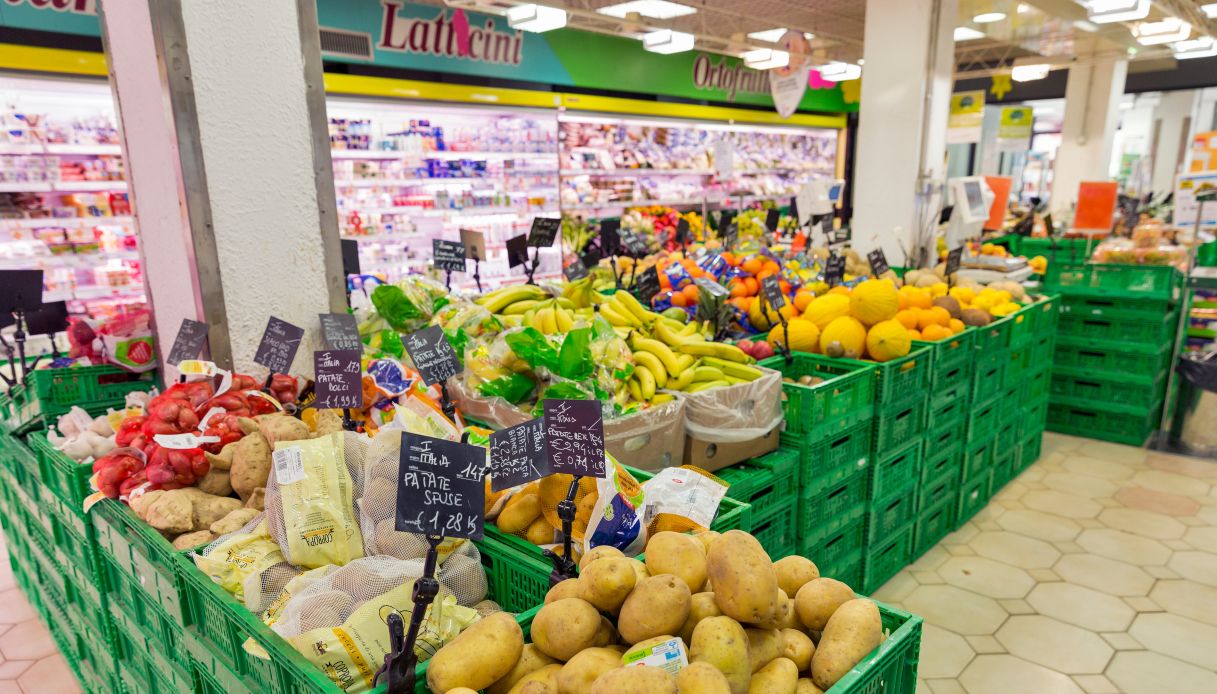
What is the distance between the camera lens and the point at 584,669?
3.53 ft

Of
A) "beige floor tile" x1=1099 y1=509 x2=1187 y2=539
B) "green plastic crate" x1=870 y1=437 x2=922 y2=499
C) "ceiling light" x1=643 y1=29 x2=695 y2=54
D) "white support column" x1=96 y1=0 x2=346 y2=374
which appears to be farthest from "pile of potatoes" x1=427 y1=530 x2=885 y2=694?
"ceiling light" x1=643 y1=29 x2=695 y2=54

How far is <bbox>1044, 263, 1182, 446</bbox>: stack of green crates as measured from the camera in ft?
16.9

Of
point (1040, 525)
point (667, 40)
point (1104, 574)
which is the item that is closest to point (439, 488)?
point (1104, 574)

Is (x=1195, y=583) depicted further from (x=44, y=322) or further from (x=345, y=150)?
(x=345, y=150)

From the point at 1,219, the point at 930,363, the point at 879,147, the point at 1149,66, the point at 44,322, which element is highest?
the point at 1149,66

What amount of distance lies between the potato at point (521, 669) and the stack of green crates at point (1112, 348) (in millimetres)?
5540

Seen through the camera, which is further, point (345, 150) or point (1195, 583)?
point (345, 150)

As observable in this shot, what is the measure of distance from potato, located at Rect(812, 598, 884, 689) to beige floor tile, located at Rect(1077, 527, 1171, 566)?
3.49 m

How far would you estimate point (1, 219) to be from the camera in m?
4.65

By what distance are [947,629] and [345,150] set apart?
552 centimetres

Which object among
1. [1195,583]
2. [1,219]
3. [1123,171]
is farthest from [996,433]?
[1123,171]

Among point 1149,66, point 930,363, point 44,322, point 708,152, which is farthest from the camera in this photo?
point 1149,66

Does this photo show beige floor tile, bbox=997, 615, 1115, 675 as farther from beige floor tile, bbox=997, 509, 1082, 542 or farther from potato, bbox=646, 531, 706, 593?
potato, bbox=646, 531, 706, 593

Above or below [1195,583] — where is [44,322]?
above
